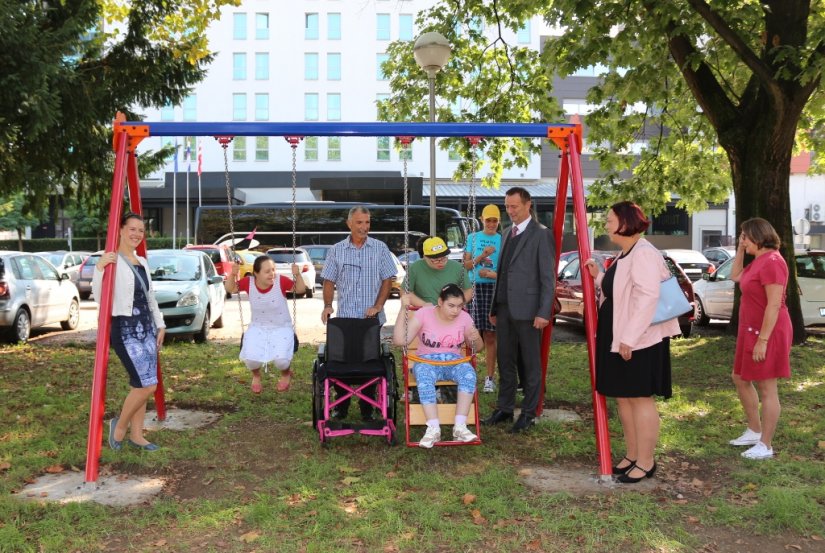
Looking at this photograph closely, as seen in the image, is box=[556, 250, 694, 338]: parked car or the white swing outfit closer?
the white swing outfit

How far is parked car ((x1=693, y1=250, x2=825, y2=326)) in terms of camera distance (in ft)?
42.3

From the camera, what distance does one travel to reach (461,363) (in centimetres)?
598

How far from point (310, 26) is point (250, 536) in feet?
165

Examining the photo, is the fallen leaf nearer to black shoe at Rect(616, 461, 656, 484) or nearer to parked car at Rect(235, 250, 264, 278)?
black shoe at Rect(616, 461, 656, 484)

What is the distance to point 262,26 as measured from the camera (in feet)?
166

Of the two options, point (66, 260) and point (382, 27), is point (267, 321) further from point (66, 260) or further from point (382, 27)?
point (382, 27)

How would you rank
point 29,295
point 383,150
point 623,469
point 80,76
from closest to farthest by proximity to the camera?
point 623,469 < point 80,76 < point 29,295 < point 383,150

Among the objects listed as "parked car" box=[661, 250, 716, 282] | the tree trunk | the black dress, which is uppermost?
the tree trunk

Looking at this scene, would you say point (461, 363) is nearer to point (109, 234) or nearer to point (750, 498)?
point (750, 498)

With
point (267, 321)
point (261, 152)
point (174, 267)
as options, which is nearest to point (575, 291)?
point (174, 267)

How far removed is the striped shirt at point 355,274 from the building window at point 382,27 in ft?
154

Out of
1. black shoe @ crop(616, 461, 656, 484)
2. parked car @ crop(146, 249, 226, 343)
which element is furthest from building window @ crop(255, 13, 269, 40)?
black shoe @ crop(616, 461, 656, 484)

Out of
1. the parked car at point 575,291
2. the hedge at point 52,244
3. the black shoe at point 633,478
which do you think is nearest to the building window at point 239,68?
the hedge at point 52,244

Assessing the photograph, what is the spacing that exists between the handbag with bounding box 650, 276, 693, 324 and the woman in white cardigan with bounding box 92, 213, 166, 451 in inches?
144
